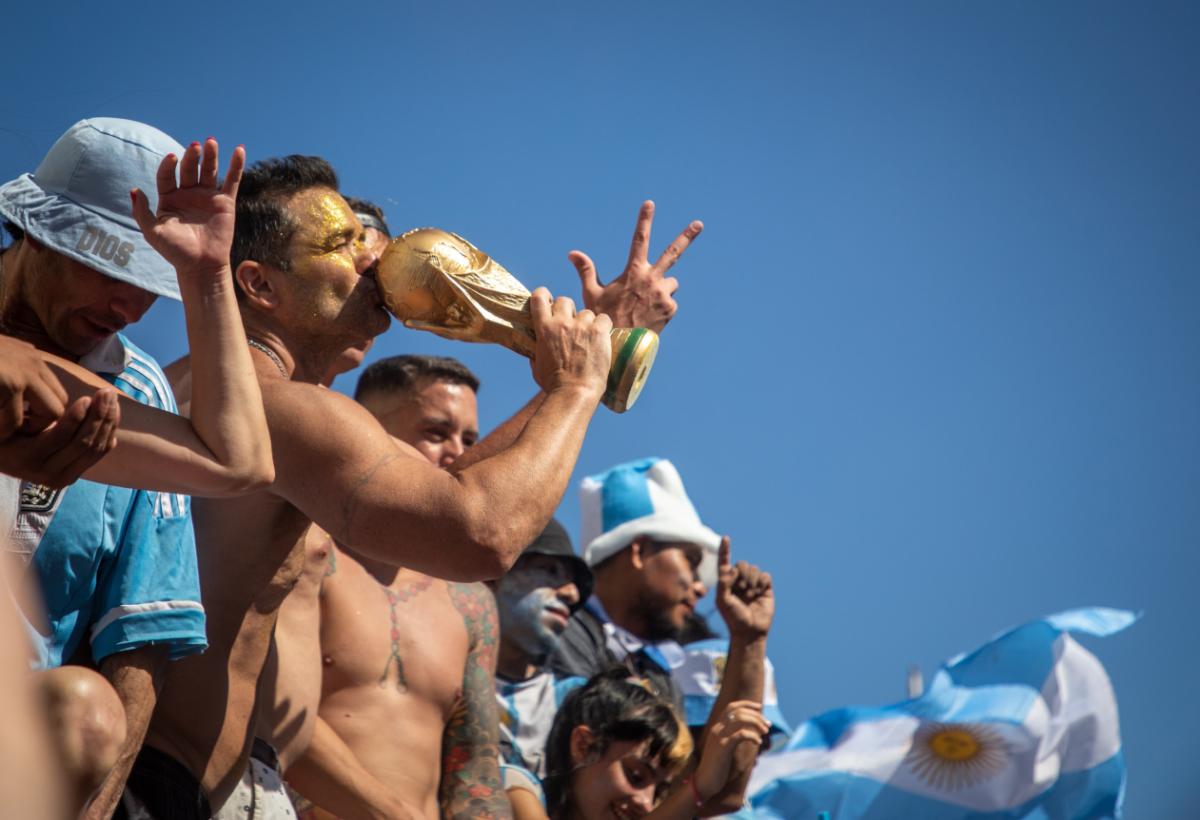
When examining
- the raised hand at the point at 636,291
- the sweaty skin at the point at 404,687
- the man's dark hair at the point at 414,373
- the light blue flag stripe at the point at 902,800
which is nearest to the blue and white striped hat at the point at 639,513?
the light blue flag stripe at the point at 902,800

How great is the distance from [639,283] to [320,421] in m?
1.07

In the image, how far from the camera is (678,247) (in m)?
4.16

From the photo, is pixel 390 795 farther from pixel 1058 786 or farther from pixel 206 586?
pixel 1058 786

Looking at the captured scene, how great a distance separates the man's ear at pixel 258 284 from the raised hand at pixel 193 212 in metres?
0.87

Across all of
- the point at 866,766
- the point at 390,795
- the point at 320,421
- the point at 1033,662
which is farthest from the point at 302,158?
the point at 1033,662

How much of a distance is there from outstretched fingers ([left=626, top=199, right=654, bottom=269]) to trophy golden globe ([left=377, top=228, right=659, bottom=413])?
0.47 metres

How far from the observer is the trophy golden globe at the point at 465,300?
3.46 m

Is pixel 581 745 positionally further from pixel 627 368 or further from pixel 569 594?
pixel 627 368

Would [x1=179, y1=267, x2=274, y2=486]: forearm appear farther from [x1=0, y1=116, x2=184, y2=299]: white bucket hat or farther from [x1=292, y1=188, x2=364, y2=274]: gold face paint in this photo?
[x1=292, y1=188, x2=364, y2=274]: gold face paint

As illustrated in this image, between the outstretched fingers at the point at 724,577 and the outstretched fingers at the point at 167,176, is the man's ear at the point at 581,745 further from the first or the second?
the outstretched fingers at the point at 167,176

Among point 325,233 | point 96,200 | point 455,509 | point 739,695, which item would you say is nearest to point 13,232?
point 96,200

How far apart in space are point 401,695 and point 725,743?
122 centimetres

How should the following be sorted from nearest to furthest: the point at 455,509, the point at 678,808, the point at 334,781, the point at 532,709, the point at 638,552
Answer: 1. the point at 455,509
2. the point at 334,781
3. the point at 678,808
4. the point at 532,709
5. the point at 638,552

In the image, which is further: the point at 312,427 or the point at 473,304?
the point at 473,304
